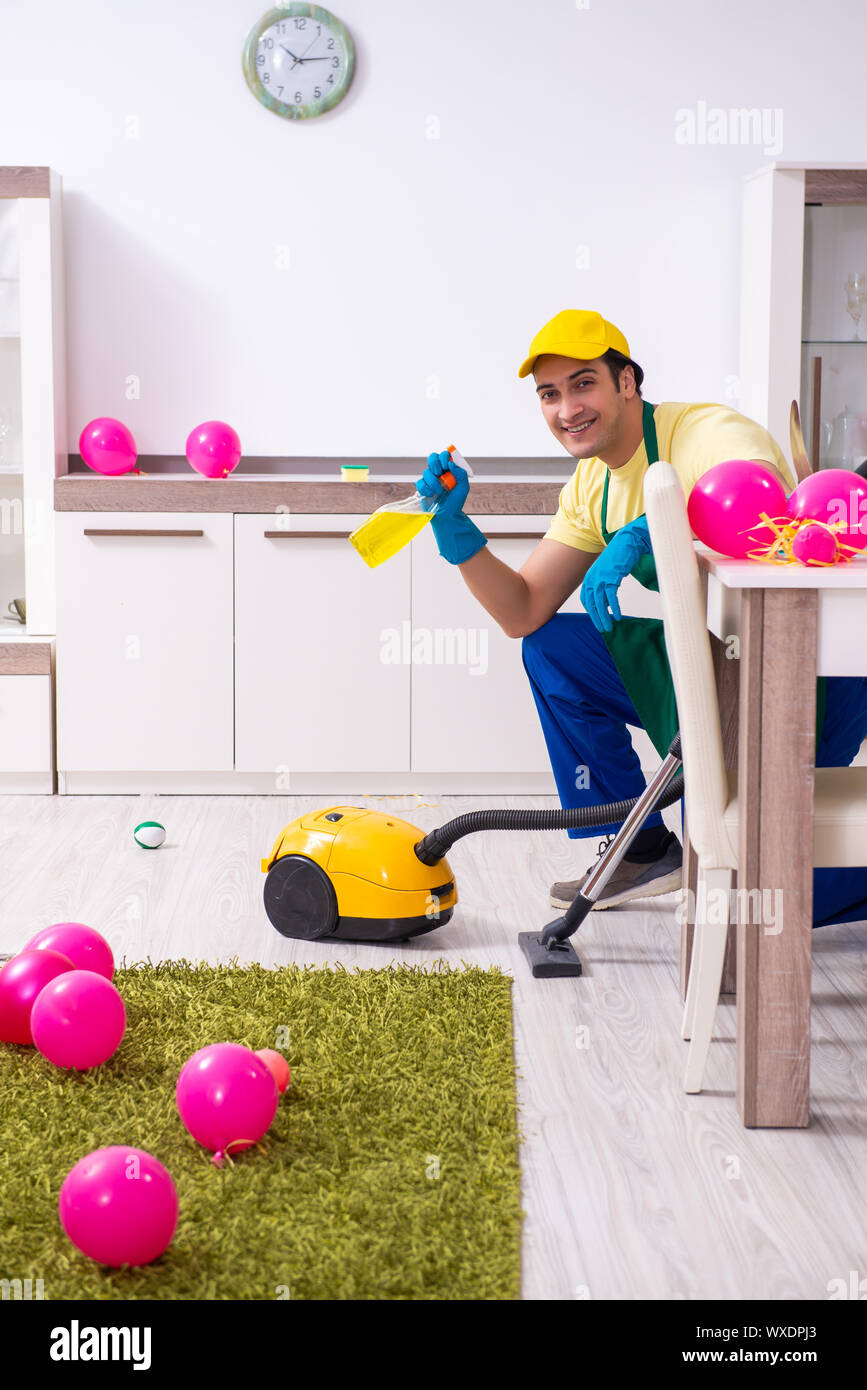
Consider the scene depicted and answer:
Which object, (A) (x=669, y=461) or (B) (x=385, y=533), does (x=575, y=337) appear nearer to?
(A) (x=669, y=461)

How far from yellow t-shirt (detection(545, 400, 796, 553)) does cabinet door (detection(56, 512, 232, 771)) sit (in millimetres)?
1159

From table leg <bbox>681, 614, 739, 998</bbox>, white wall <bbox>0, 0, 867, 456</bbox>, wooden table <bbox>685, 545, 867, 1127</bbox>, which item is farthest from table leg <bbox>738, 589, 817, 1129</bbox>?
white wall <bbox>0, 0, 867, 456</bbox>

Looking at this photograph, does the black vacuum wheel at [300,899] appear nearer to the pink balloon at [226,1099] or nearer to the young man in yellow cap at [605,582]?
the young man in yellow cap at [605,582]

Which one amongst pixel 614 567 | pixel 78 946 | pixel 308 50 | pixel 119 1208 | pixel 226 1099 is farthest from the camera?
pixel 308 50

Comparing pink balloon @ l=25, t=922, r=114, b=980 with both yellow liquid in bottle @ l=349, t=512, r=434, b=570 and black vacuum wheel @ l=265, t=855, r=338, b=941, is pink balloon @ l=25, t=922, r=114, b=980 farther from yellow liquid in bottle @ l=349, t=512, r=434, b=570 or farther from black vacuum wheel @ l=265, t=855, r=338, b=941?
yellow liquid in bottle @ l=349, t=512, r=434, b=570

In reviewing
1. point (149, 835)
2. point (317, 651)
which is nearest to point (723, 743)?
point (149, 835)

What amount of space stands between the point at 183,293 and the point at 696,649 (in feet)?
8.47

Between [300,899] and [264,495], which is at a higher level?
[264,495]

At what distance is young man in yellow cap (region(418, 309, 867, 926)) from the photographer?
232 cm

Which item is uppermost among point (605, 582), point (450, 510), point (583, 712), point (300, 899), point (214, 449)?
point (214, 449)

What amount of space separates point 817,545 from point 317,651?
1.97 m

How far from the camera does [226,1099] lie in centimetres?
161

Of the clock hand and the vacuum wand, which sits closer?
the vacuum wand
